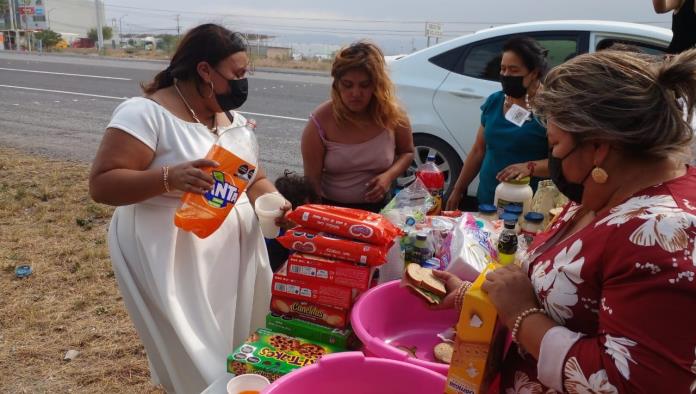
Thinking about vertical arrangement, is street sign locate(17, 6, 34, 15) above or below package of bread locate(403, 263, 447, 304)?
above

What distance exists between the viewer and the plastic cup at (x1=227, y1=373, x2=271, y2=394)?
5.09ft

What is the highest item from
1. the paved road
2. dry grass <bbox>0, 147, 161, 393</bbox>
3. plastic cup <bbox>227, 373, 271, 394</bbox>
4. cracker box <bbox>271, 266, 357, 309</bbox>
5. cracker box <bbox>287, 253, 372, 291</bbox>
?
cracker box <bbox>287, 253, 372, 291</bbox>

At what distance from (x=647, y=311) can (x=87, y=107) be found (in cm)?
1202

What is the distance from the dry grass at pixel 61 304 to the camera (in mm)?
2967

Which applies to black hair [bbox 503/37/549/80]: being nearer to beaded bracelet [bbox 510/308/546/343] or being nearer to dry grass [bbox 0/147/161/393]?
beaded bracelet [bbox 510/308/546/343]

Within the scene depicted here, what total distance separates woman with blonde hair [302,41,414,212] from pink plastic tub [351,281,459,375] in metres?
0.93

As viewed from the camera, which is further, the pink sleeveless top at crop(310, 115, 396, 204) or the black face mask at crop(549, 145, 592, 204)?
the pink sleeveless top at crop(310, 115, 396, 204)

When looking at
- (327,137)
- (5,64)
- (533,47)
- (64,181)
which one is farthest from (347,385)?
(5,64)

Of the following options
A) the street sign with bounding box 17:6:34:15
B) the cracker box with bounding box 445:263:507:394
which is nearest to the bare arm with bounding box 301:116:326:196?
the cracker box with bounding box 445:263:507:394

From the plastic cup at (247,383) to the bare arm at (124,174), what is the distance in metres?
0.68

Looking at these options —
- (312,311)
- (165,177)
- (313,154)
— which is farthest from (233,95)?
(312,311)

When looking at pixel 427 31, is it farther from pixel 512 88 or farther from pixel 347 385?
pixel 347 385

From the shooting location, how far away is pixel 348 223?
73.4 inches

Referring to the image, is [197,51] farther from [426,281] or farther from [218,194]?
[426,281]
